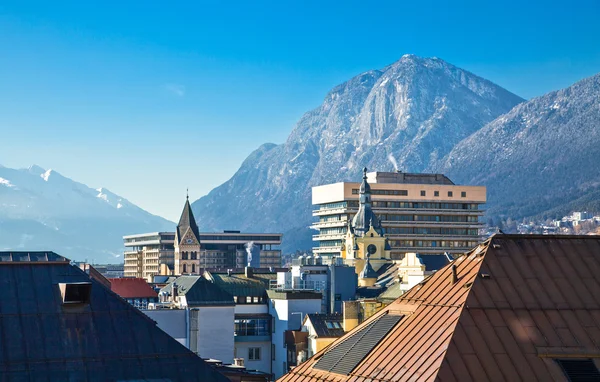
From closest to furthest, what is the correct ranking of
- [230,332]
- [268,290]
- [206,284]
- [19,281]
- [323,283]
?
[19,281] < [230,332] < [206,284] < [268,290] < [323,283]

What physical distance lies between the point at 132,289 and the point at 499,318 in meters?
119

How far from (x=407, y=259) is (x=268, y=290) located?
2351 inches

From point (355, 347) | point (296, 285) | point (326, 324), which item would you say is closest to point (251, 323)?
point (296, 285)

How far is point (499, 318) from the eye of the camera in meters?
35.5

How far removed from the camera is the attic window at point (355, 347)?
125 ft

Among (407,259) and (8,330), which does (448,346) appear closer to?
(8,330)

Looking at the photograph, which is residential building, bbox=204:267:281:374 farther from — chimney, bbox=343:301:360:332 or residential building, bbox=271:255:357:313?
chimney, bbox=343:301:360:332

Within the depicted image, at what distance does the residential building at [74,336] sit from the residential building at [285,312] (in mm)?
86074

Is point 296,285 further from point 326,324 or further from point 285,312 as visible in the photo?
point 326,324

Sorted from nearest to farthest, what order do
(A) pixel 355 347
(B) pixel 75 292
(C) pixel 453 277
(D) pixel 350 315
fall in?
(C) pixel 453 277 → (A) pixel 355 347 → (B) pixel 75 292 → (D) pixel 350 315

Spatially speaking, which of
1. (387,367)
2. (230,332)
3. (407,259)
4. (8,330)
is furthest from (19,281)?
(407,259)

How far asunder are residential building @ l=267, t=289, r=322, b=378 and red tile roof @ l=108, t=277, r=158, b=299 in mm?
20320

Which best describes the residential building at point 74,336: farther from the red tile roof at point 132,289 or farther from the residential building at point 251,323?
the red tile roof at point 132,289

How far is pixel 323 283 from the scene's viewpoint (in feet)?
529
